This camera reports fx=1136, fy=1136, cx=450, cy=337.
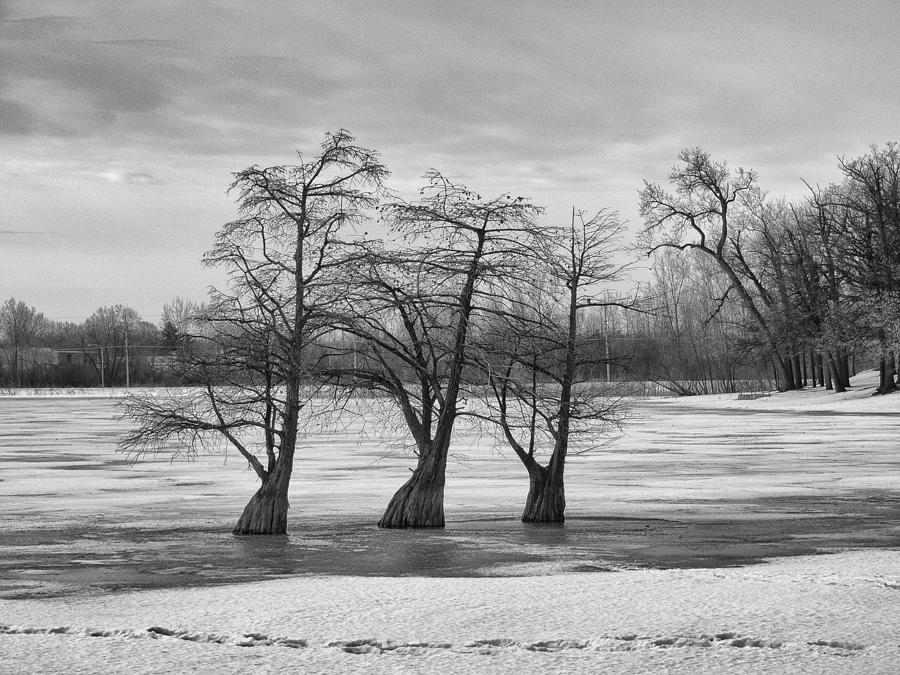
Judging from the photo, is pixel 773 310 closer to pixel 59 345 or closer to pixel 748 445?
pixel 748 445

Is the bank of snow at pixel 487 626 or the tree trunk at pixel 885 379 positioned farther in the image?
the tree trunk at pixel 885 379

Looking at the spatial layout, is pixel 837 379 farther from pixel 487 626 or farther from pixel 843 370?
pixel 487 626

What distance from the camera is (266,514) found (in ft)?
60.8

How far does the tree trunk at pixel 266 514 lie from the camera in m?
18.4

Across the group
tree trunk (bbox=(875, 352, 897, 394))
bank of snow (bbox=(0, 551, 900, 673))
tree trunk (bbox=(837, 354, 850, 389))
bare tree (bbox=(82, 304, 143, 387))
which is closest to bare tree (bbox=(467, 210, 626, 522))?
bank of snow (bbox=(0, 551, 900, 673))

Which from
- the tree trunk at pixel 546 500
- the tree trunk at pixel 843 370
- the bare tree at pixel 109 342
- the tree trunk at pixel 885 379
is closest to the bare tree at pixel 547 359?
the tree trunk at pixel 546 500

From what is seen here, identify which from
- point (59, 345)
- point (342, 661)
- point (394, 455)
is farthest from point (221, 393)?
point (59, 345)

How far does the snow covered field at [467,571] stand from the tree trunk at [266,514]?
425mm

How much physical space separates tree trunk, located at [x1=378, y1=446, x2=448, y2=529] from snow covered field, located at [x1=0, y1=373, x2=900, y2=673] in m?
0.39

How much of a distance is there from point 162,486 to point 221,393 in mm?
8070

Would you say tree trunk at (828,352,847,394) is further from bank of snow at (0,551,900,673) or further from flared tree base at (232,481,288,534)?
bank of snow at (0,551,900,673)

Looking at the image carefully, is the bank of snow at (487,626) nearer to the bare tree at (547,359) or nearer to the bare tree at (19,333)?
the bare tree at (547,359)

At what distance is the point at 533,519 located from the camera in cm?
1980

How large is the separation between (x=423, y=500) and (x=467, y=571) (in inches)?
228
